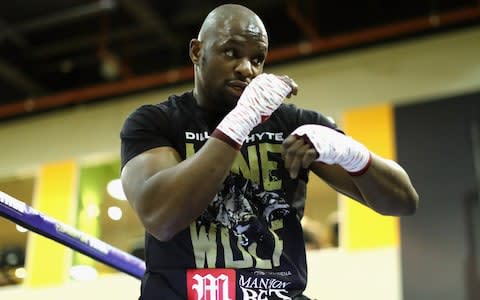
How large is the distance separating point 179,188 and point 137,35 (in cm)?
513

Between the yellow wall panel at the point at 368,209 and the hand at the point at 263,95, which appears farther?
the yellow wall panel at the point at 368,209

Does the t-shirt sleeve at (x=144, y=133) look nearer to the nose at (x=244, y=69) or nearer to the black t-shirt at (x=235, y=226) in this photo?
the black t-shirt at (x=235, y=226)

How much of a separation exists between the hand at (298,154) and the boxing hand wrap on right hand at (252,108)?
0.09 meters

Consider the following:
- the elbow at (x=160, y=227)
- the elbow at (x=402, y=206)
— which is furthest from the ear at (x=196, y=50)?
the elbow at (x=402, y=206)

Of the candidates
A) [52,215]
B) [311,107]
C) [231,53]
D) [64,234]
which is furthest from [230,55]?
[52,215]

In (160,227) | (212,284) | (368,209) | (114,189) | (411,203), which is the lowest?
(212,284)

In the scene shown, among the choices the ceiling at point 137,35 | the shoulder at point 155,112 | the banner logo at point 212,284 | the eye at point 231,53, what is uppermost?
the ceiling at point 137,35

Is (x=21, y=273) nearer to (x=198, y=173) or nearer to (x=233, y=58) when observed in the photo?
(x=233, y=58)

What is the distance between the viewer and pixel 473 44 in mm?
5434

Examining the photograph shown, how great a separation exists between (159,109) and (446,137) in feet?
11.9

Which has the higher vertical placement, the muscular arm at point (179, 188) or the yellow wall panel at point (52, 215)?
the yellow wall panel at point (52, 215)

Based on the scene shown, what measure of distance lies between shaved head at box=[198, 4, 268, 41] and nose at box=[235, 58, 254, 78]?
8 centimetres

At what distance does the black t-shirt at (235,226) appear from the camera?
5.56 ft

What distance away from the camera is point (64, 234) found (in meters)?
2.25
